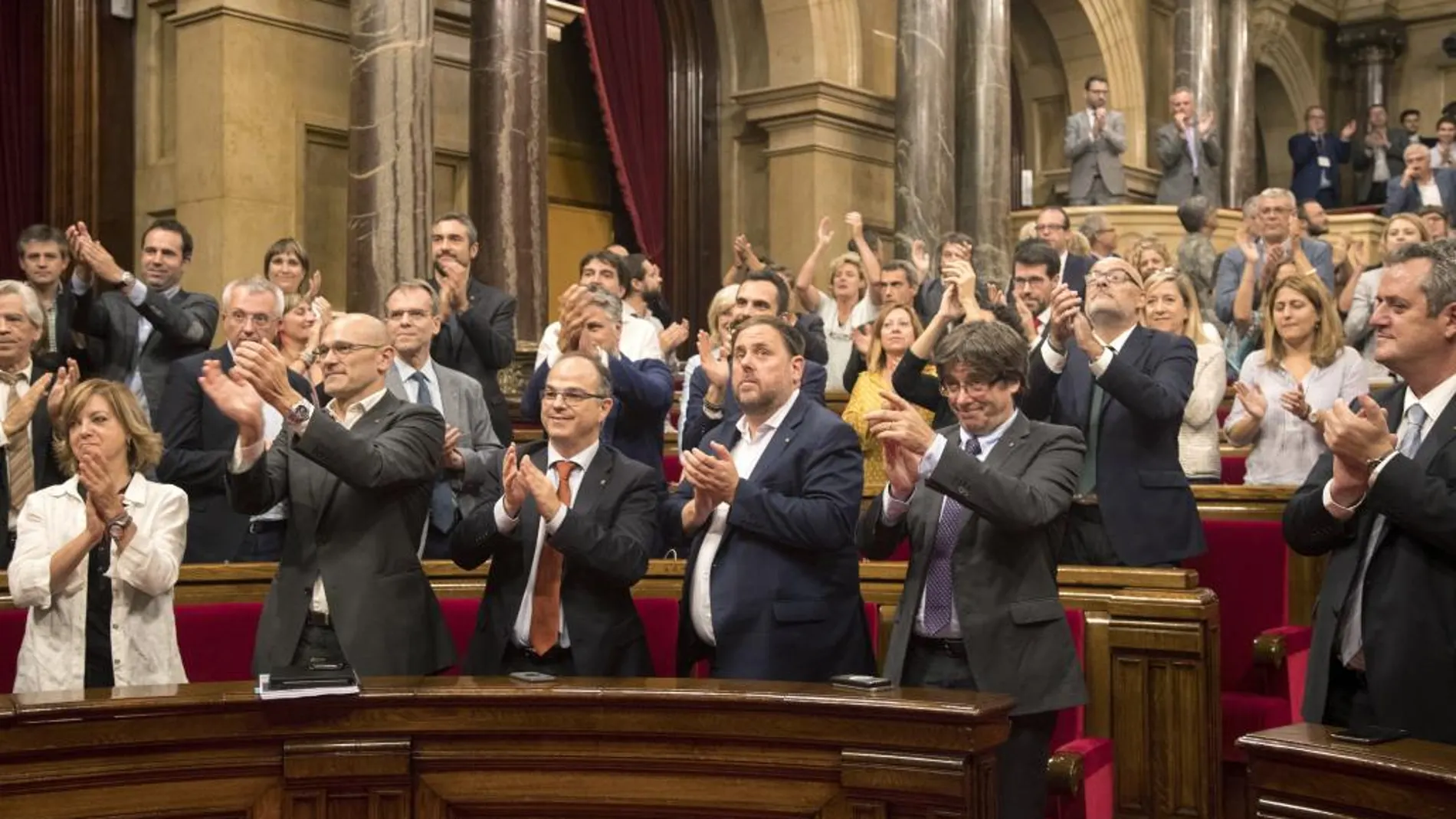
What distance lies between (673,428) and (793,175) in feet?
13.3

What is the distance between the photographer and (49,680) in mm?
2969

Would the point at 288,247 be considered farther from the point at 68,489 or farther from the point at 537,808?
the point at 537,808

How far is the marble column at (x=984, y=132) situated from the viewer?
32.3ft

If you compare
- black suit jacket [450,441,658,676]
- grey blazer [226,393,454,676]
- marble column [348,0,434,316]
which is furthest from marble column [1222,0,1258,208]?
grey blazer [226,393,454,676]

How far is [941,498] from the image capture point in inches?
114

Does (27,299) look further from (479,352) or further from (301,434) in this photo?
(301,434)

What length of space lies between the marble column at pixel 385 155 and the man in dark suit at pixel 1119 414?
10.6 ft

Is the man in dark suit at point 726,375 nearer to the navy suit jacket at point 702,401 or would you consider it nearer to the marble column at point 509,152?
the navy suit jacket at point 702,401

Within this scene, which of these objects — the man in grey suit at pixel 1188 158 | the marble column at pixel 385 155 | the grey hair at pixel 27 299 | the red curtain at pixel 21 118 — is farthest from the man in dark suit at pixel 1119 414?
the man in grey suit at pixel 1188 158

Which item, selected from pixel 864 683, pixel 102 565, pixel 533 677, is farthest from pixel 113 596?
pixel 864 683

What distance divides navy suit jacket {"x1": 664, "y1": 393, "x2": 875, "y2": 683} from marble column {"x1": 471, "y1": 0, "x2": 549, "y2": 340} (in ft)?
13.4

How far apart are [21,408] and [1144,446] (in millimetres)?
2694

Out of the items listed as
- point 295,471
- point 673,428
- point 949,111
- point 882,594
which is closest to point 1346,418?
point 882,594

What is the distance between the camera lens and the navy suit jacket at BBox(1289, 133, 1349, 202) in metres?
13.5
